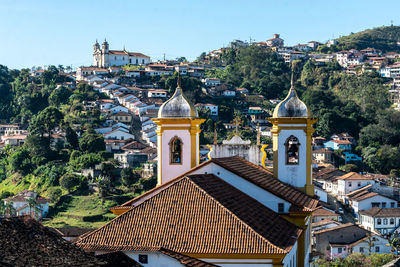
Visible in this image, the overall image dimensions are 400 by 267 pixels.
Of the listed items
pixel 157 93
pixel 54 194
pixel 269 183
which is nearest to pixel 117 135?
pixel 54 194

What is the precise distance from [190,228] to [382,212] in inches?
1746

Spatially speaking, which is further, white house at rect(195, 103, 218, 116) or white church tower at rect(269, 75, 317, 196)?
white house at rect(195, 103, 218, 116)

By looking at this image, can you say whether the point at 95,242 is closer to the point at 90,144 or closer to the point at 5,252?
the point at 5,252

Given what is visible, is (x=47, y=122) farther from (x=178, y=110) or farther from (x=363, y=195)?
(x=178, y=110)

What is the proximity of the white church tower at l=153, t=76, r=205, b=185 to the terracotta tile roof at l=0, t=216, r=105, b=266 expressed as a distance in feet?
32.0

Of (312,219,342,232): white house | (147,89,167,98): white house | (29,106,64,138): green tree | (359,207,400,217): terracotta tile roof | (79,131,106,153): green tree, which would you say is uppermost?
(147,89,167,98): white house

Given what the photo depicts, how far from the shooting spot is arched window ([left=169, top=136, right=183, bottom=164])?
1852 cm

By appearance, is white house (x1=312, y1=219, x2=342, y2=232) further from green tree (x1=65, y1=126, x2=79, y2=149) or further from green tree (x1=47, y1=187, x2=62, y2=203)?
green tree (x1=65, y1=126, x2=79, y2=149)

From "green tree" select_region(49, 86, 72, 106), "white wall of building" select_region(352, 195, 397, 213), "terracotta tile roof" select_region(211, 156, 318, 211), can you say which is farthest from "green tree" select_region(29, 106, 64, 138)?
"terracotta tile roof" select_region(211, 156, 318, 211)

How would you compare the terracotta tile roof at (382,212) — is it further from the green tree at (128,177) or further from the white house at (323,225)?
the green tree at (128,177)

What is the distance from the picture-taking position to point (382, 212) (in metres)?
53.6

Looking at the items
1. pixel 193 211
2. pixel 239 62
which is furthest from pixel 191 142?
pixel 239 62

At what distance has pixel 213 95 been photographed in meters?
102

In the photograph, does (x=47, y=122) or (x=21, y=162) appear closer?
(x=21, y=162)
